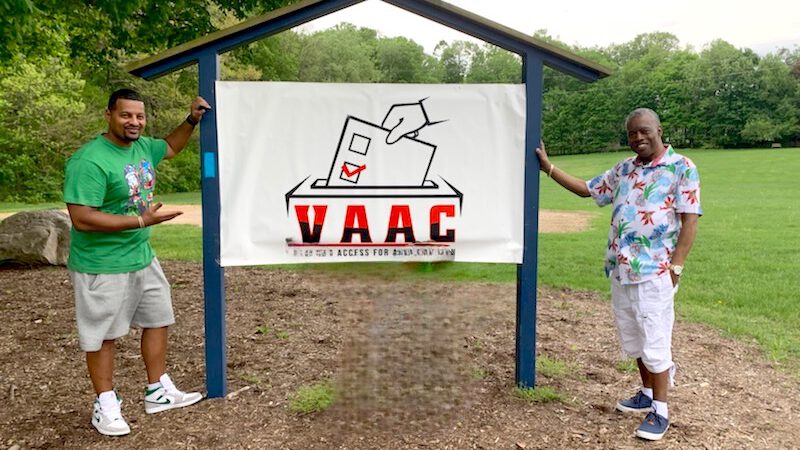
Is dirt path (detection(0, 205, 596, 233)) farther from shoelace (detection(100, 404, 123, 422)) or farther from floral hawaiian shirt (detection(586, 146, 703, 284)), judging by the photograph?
shoelace (detection(100, 404, 123, 422))

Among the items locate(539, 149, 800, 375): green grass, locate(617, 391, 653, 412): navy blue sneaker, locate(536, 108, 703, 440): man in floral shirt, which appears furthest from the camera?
locate(539, 149, 800, 375): green grass

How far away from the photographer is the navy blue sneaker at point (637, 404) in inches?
138

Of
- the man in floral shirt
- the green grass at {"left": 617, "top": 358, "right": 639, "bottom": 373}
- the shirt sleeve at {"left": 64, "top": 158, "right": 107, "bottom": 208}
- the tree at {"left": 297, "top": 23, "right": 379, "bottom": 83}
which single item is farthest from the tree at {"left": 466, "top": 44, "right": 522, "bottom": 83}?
the shirt sleeve at {"left": 64, "top": 158, "right": 107, "bottom": 208}

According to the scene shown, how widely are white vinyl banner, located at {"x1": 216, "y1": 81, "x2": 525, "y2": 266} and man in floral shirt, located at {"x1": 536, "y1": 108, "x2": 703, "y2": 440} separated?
2.09 ft

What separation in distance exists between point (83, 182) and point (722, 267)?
7.58 m

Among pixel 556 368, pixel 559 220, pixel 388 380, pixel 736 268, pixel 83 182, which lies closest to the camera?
pixel 83 182

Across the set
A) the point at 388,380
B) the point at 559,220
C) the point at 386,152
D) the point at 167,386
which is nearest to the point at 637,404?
the point at 388,380

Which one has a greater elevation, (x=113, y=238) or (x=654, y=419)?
(x=113, y=238)

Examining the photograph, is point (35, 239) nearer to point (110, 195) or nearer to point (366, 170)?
point (110, 195)

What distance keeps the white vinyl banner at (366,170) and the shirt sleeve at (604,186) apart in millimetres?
397

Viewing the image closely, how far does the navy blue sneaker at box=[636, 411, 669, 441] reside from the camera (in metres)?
3.17

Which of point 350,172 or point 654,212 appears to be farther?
point 350,172

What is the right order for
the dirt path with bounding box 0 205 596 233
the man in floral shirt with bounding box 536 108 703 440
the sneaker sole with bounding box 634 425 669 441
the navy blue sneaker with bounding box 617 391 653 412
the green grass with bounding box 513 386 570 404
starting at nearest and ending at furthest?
1. the man in floral shirt with bounding box 536 108 703 440
2. the sneaker sole with bounding box 634 425 669 441
3. the navy blue sneaker with bounding box 617 391 653 412
4. the green grass with bounding box 513 386 570 404
5. the dirt path with bounding box 0 205 596 233

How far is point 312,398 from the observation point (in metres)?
3.62
